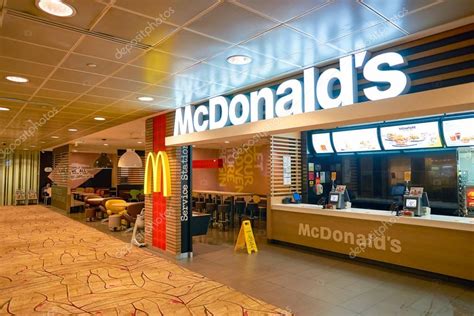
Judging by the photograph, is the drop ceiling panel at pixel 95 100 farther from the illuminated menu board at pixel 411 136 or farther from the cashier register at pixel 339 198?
the illuminated menu board at pixel 411 136

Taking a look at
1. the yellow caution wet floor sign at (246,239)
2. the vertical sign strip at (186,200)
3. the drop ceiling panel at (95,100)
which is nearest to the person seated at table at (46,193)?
the drop ceiling panel at (95,100)

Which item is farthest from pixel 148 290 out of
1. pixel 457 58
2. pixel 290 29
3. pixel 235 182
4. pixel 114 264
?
pixel 235 182

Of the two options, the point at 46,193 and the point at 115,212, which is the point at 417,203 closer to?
the point at 115,212

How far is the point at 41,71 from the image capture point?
4098mm

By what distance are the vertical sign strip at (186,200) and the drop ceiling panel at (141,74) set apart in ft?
7.37

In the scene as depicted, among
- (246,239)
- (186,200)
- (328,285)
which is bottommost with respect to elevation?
(328,285)

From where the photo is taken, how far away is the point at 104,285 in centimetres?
430

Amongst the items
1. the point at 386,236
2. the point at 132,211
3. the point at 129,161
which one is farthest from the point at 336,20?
the point at 129,161

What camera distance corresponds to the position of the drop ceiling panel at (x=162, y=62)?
139 inches

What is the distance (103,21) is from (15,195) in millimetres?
17350

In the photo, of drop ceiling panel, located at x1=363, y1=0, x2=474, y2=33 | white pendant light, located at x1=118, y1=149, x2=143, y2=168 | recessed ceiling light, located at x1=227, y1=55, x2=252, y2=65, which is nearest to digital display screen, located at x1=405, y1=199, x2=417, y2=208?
drop ceiling panel, located at x1=363, y1=0, x2=474, y2=33

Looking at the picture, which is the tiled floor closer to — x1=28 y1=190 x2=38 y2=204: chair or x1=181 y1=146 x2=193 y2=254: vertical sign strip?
x1=181 y1=146 x2=193 y2=254: vertical sign strip

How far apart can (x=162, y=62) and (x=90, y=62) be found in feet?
2.82

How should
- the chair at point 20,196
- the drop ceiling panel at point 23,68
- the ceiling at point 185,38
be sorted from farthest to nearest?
the chair at point 20,196 < the drop ceiling panel at point 23,68 < the ceiling at point 185,38
